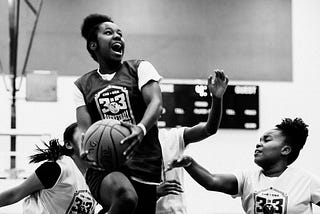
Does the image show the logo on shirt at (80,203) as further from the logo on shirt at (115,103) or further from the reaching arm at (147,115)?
the reaching arm at (147,115)

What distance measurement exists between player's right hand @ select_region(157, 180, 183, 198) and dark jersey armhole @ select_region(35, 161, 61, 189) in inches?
31.2

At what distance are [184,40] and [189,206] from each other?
216cm

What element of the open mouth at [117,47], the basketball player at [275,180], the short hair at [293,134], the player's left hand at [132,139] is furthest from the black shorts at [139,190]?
the short hair at [293,134]

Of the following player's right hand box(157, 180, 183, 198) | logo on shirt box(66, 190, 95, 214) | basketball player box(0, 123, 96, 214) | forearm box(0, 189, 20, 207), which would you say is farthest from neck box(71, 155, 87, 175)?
player's right hand box(157, 180, 183, 198)

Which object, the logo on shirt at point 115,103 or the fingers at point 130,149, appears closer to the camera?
the fingers at point 130,149

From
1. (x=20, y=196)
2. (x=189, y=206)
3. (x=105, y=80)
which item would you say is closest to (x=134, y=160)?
(x=105, y=80)

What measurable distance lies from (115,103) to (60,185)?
1369mm

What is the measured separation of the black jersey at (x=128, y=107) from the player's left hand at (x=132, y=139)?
9.9 inches

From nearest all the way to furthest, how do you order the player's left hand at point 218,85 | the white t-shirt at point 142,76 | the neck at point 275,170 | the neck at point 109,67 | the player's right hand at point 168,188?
the white t-shirt at point 142,76 → the neck at point 109,67 → the player's left hand at point 218,85 → the player's right hand at point 168,188 → the neck at point 275,170

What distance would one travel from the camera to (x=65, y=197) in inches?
188

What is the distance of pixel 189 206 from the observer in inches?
313

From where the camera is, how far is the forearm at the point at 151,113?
338cm

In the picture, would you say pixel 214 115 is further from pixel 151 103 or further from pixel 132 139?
pixel 132 139

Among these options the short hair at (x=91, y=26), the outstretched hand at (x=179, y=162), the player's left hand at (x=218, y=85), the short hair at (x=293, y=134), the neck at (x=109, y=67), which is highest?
A: the short hair at (x=91, y=26)
